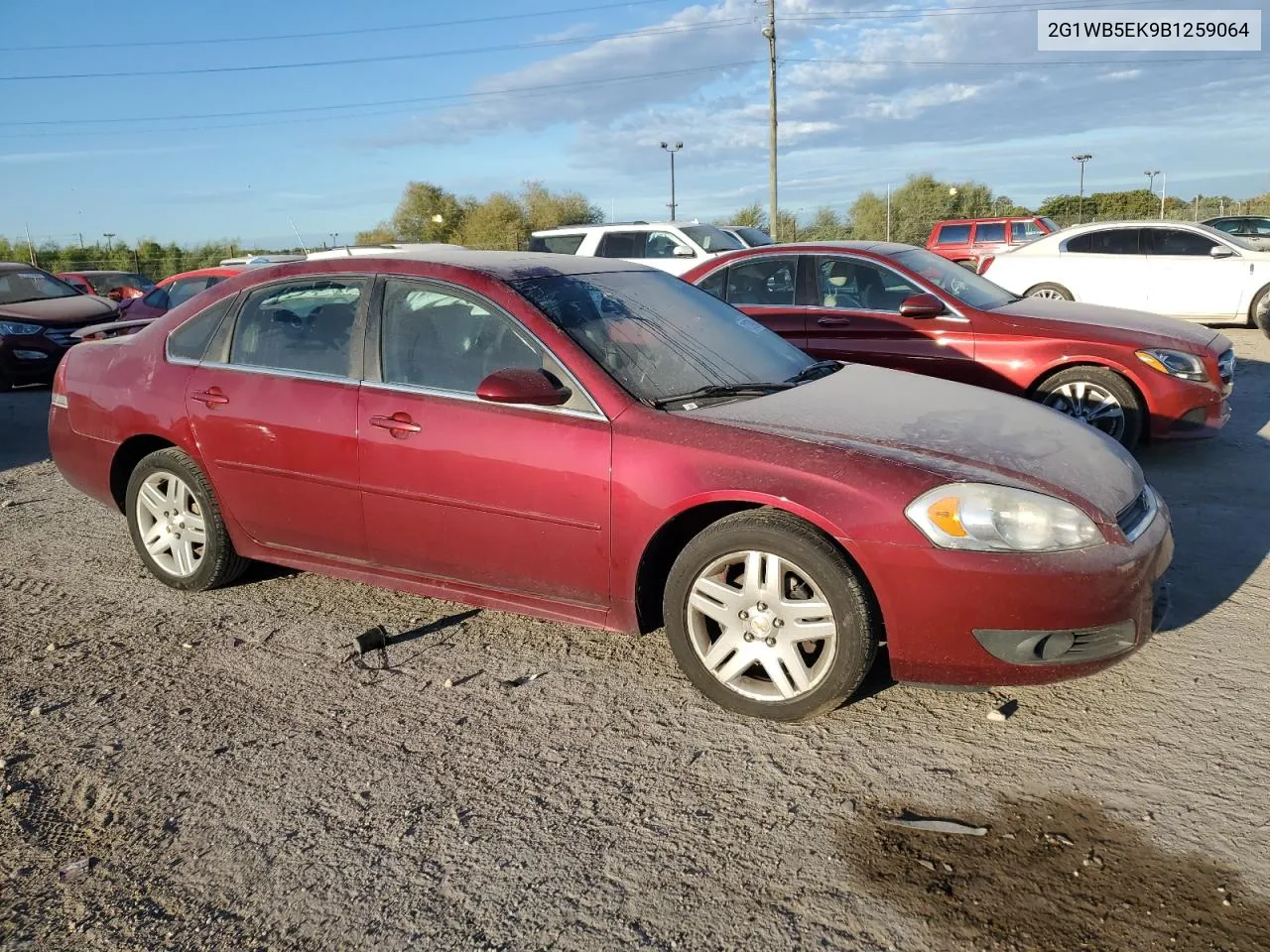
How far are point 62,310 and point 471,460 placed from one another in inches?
443

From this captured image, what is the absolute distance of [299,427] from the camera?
4.22 m

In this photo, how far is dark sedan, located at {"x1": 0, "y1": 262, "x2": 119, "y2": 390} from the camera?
1202cm

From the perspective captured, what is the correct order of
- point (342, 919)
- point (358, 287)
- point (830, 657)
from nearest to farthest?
1. point (342, 919)
2. point (830, 657)
3. point (358, 287)

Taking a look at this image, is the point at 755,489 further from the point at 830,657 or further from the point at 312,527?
the point at 312,527

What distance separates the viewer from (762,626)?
11.0 ft

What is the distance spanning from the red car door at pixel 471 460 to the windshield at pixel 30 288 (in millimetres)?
11293

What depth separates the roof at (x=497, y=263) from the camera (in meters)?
4.19

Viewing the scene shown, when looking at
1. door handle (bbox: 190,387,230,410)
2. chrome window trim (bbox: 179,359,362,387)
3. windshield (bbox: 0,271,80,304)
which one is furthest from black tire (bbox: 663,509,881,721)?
windshield (bbox: 0,271,80,304)

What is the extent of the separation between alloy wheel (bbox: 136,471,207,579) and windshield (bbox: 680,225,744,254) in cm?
1330

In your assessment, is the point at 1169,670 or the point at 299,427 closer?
the point at 1169,670

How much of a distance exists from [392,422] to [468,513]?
0.50m

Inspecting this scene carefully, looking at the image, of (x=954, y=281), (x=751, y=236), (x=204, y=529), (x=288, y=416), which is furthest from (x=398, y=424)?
(x=751, y=236)

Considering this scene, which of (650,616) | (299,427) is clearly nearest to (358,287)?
(299,427)

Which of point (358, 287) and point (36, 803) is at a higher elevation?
point (358, 287)
